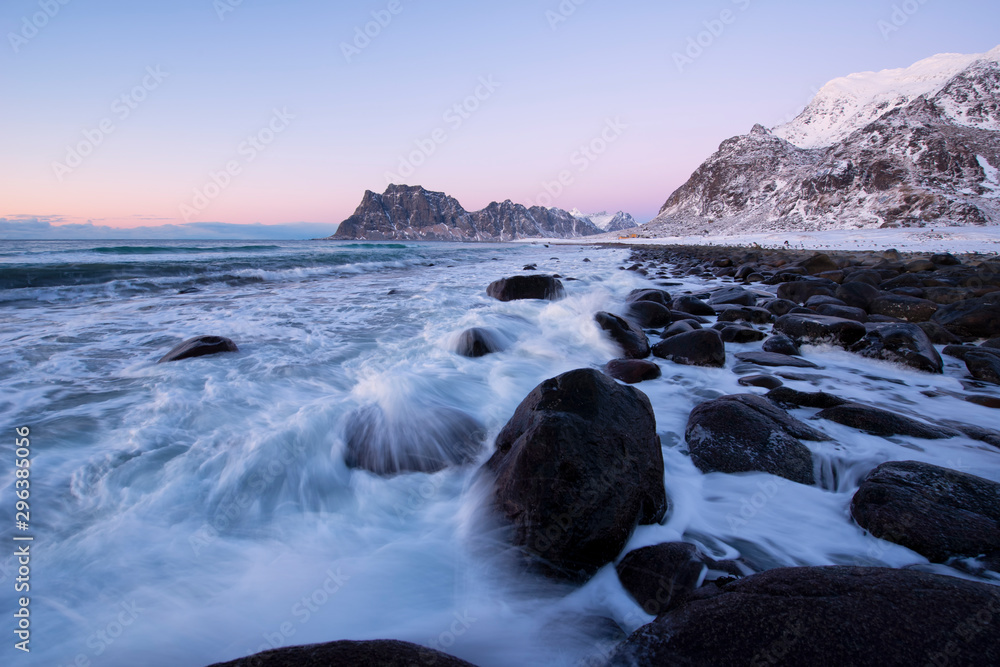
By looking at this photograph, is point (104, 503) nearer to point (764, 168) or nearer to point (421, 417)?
point (421, 417)

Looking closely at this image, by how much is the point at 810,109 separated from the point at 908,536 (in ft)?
433

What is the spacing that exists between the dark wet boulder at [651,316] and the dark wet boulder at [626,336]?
1118mm

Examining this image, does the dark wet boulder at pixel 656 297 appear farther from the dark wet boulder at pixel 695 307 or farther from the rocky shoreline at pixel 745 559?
the rocky shoreline at pixel 745 559

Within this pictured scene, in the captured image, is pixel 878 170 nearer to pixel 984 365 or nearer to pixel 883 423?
pixel 984 365

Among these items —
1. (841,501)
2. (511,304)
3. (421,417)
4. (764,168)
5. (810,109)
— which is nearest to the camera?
(841,501)

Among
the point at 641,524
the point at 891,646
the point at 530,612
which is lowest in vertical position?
the point at 530,612

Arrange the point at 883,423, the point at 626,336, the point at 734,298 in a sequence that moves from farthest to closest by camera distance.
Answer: the point at 734,298, the point at 626,336, the point at 883,423

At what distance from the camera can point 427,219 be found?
178375 mm

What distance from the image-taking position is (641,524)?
2.06 metres

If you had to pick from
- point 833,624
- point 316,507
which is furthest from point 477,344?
point 833,624

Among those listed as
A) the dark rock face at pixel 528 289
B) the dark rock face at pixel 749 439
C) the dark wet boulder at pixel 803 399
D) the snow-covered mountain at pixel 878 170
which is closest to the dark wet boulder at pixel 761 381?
the dark wet boulder at pixel 803 399

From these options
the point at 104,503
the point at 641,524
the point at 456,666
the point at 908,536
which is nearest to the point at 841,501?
the point at 908,536

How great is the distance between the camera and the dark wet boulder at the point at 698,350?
14.2 feet

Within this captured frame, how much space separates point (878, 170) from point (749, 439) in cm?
6053
